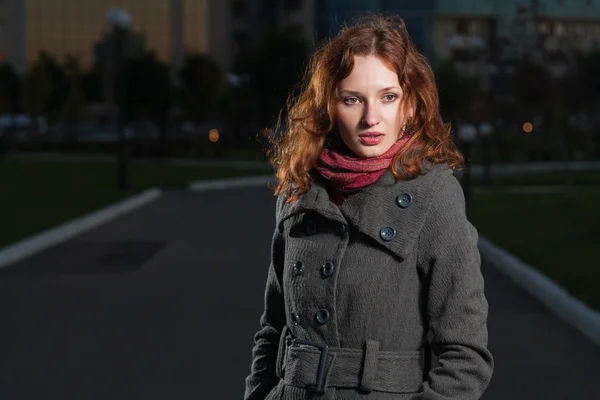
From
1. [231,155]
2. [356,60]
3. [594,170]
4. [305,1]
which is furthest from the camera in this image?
[305,1]

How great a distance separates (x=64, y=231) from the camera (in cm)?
1892

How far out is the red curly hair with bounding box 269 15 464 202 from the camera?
286 cm

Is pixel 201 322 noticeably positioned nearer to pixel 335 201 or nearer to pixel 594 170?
pixel 335 201

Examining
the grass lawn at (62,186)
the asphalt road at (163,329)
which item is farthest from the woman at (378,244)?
the grass lawn at (62,186)

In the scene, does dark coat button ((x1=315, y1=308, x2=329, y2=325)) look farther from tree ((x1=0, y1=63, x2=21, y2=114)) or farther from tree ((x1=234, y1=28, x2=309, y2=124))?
A: tree ((x1=0, y1=63, x2=21, y2=114))

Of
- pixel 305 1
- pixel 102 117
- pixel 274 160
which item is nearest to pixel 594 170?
pixel 274 160

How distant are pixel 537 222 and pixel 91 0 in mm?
94687

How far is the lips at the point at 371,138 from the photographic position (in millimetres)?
2869

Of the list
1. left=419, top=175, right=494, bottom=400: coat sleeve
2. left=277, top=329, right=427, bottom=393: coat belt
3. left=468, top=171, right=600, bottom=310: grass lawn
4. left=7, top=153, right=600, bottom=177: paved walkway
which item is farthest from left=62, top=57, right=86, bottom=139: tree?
left=419, top=175, right=494, bottom=400: coat sleeve

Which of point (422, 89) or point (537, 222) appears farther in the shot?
point (537, 222)

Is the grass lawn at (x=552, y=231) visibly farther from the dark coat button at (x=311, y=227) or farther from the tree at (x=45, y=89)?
the tree at (x=45, y=89)

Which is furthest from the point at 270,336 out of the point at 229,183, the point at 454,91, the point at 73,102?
the point at 73,102

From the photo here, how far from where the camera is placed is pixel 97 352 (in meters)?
9.03

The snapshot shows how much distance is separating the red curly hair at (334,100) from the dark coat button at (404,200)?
42mm
